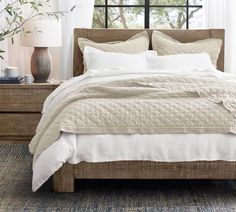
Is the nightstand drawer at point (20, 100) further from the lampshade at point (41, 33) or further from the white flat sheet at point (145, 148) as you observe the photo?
the white flat sheet at point (145, 148)

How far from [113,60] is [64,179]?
200 cm

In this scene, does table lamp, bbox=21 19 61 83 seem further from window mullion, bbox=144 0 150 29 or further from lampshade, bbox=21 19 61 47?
window mullion, bbox=144 0 150 29

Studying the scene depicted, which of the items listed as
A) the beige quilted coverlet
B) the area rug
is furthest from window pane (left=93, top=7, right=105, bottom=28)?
the beige quilted coverlet

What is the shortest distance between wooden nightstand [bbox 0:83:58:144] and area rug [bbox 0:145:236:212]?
1.21 meters

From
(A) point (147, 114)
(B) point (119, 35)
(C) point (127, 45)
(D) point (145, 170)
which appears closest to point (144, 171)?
(D) point (145, 170)

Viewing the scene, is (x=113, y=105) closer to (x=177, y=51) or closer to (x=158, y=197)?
(x=158, y=197)

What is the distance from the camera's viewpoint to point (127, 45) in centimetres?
582

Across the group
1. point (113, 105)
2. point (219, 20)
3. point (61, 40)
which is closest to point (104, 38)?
point (61, 40)

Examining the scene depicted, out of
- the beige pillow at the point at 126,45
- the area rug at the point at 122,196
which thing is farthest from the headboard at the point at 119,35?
the area rug at the point at 122,196

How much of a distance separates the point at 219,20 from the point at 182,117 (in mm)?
2751

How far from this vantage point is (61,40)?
6039 mm

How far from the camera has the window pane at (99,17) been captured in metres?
6.43

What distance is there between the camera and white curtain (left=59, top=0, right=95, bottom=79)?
20.0 ft

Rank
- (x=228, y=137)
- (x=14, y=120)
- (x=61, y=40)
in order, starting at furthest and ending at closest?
1. (x=61, y=40)
2. (x=14, y=120)
3. (x=228, y=137)
